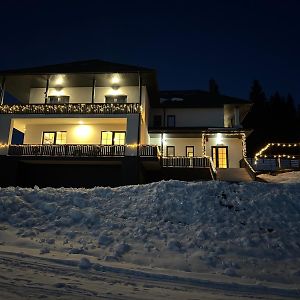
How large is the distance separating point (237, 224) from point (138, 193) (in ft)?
16.3

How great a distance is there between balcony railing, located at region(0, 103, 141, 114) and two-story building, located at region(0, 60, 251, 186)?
0.07 meters

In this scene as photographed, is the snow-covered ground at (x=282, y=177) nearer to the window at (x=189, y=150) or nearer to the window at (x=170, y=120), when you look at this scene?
the window at (x=189, y=150)

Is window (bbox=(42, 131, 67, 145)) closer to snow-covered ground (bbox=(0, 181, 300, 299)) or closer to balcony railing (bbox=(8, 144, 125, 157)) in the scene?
balcony railing (bbox=(8, 144, 125, 157))

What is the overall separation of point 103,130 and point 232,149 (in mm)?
11412

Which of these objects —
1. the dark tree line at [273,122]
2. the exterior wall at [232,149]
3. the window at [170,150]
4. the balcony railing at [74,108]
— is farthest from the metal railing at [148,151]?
the dark tree line at [273,122]

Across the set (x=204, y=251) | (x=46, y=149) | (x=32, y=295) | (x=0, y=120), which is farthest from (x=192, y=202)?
(x=0, y=120)

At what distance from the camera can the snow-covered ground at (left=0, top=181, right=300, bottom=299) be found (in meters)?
6.62

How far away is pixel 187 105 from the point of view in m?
30.2

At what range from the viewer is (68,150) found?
72.9 ft

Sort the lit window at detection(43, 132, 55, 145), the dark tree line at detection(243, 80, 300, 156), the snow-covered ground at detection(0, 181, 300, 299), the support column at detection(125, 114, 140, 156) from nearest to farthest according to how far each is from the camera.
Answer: the snow-covered ground at detection(0, 181, 300, 299)
the support column at detection(125, 114, 140, 156)
the lit window at detection(43, 132, 55, 145)
the dark tree line at detection(243, 80, 300, 156)

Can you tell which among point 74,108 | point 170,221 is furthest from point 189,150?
point 170,221

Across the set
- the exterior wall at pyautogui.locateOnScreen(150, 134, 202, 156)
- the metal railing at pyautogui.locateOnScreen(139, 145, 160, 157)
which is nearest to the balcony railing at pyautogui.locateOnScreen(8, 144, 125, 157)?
the metal railing at pyautogui.locateOnScreen(139, 145, 160, 157)

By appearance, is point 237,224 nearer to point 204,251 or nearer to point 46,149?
point 204,251

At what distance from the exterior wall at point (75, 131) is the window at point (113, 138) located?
1.02ft
